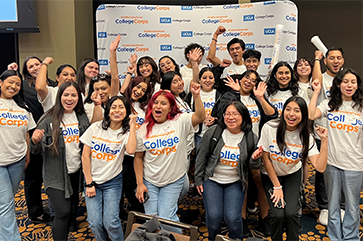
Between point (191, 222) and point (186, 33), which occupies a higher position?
point (186, 33)

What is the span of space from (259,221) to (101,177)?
1724 mm

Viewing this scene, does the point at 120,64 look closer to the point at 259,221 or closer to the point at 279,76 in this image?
the point at 279,76

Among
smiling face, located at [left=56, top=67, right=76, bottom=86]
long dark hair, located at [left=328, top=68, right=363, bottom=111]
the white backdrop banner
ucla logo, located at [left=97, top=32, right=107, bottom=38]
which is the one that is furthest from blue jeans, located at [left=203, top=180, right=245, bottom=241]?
ucla logo, located at [left=97, top=32, right=107, bottom=38]

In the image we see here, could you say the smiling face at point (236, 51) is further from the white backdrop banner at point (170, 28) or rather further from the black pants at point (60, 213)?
the black pants at point (60, 213)

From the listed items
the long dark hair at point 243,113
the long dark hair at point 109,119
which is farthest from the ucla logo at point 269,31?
the long dark hair at point 109,119

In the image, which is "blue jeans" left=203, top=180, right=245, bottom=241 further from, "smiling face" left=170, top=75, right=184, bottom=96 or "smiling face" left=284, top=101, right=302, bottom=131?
"smiling face" left=170, top=75, right=184, bottom=96

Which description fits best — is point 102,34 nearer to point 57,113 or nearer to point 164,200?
point 57,113

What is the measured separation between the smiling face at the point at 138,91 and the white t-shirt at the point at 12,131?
1.02 metres

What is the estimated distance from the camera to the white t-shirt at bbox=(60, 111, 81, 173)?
2.70 m

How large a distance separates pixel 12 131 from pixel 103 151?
2.77 ft

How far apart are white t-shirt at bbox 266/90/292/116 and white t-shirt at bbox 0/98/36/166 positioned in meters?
2.52

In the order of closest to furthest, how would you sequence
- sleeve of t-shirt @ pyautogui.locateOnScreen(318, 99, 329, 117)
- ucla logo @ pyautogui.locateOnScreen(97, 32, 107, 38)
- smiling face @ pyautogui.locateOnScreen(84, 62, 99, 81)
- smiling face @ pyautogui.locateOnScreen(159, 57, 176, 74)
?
sleeve of t-shirt @ pyautogui.locateOnScreen(318, 99, 329, 117) → smiling face @ pyautogui.locateOnScreen(84, 62, 99, 81) → smiling face @ pyautogui.locateOnScreen(159, 57, 176, 74) → ucla logo @ pyautogui.locateOnScreen(97, 32, 107, 38)

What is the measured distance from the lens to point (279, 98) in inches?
134

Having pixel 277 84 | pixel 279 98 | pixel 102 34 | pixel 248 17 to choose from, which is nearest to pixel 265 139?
pixel 279 98
